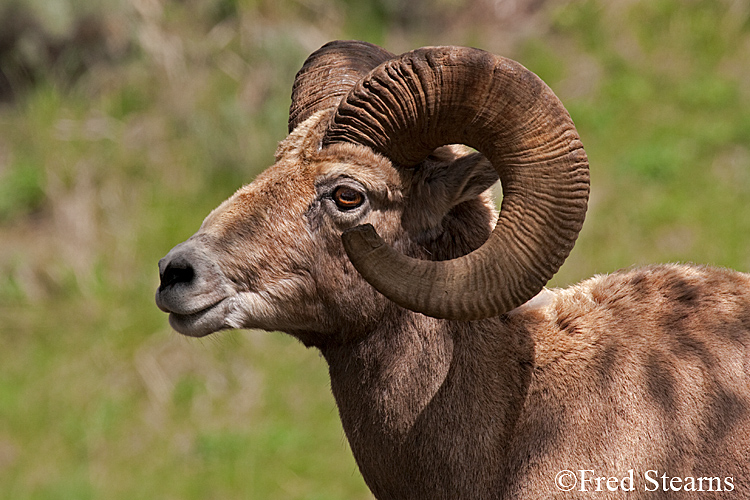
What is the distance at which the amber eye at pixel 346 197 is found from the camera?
13.5 feet

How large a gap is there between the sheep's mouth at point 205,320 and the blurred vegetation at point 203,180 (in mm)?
6453

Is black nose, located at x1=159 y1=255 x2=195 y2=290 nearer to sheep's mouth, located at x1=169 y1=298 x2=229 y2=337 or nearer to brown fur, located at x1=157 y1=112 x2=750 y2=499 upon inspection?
brown fur, located at x1=157 y1=112 x2=750 y2=499

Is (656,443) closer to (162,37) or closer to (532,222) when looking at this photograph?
(532,222)

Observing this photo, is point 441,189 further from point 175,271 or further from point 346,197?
point 175,271

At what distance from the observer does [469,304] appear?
12.1 feet

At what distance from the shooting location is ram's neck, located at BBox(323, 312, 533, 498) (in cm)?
405

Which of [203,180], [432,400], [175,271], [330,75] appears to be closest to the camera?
[175,271]

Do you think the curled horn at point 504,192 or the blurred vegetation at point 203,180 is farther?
the blurred vegetation at point 203,180

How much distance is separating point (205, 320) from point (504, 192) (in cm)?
157

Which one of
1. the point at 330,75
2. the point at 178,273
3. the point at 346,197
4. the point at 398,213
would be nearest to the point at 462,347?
the point at 398,213

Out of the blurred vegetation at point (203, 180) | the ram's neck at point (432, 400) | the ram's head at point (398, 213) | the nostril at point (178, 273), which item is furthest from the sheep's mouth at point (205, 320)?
the blurred vegetation at point (203, 180)

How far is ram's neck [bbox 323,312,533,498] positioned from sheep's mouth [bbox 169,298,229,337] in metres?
0.66

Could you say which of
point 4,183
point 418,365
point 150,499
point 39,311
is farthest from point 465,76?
point 4,183

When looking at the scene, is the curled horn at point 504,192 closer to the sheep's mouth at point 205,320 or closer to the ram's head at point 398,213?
the ram's head at point 398,213
